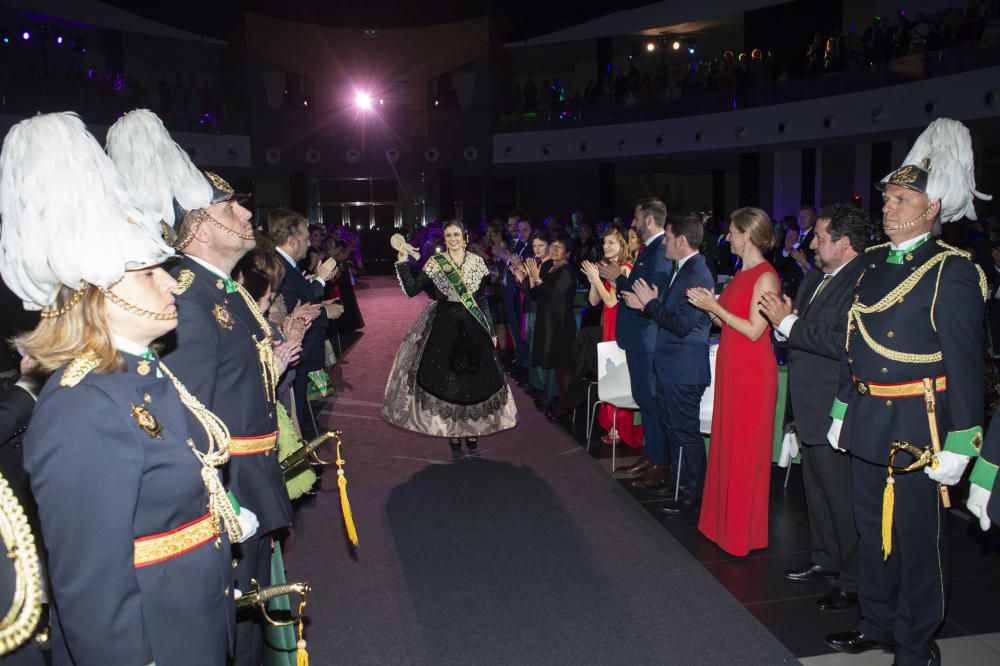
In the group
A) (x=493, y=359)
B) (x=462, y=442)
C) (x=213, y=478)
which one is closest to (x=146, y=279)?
(x=213, y=478)

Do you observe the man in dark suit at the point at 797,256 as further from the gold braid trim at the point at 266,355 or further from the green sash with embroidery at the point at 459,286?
the gold braid trim at the point at 266,355

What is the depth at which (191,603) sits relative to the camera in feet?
5.93

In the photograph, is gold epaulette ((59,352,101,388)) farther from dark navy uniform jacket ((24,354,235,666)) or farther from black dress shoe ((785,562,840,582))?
black dress shoe ((785,562,840,582))

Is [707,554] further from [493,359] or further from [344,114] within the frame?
[344,114]

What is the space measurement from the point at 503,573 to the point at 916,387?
2.17m

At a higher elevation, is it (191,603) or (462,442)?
(191,603)

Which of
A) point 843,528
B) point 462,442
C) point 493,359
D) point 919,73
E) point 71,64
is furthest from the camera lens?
point 71,64

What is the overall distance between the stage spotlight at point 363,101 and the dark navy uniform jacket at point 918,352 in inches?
895

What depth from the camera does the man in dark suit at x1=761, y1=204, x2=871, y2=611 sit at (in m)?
3.53

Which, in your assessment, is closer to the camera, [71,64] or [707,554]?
[707,554]

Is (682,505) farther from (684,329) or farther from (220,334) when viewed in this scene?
(220,334)

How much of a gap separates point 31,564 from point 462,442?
4.80 meters

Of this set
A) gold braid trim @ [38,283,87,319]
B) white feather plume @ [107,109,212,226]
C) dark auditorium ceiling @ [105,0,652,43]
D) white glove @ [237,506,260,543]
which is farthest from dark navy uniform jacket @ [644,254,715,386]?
dark auditorium ceiling @ [105,0,652,43]

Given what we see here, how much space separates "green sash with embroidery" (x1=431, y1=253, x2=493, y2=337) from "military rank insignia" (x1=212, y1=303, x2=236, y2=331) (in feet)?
10.6
